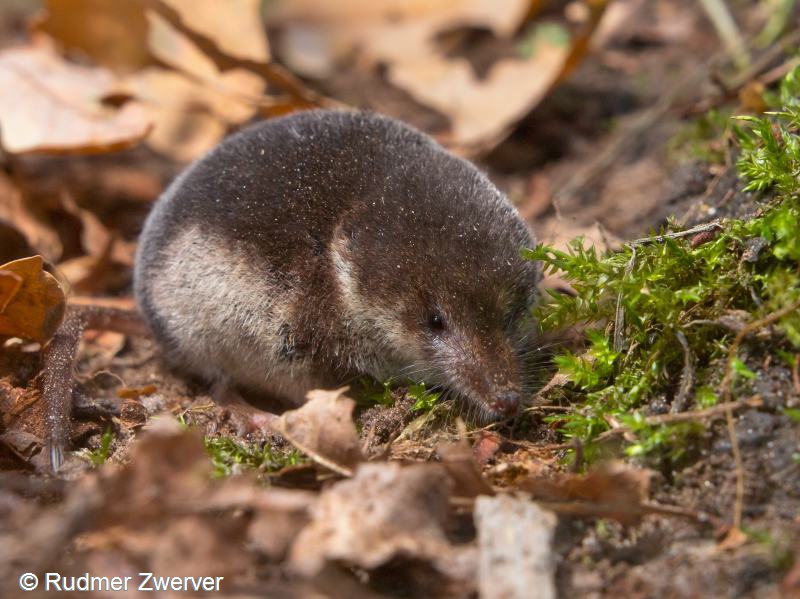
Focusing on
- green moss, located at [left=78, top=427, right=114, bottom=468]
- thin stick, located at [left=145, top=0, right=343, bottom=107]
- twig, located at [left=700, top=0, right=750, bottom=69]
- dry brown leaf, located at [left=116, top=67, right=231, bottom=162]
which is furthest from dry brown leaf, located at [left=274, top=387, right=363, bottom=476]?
twig, located at [left=700, top=0, right=750, bottom=69]

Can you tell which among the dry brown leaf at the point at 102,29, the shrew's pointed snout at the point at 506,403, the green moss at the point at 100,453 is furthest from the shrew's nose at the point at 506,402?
the dry brown leaf at the point at 102,29

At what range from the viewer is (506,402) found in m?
2.84

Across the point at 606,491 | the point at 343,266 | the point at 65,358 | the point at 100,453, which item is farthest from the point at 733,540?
the point at 65,358

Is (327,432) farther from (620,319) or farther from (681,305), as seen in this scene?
(681,305)

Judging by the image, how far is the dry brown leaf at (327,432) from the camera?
238 centimetres

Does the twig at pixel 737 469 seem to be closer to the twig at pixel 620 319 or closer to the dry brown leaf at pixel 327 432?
the twig at pixel 620 319

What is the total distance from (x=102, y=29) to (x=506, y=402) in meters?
3.78

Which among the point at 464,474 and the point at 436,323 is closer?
the point at 464,474

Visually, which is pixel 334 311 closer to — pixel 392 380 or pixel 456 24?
pixel 392 380

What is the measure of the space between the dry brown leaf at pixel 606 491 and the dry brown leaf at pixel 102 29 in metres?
4.02

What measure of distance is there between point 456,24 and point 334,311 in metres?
3.87

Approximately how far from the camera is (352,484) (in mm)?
2182

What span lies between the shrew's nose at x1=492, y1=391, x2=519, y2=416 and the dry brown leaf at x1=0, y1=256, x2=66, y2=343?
5.88 ft

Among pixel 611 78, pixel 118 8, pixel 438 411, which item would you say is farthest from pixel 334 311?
pixel 611 78
